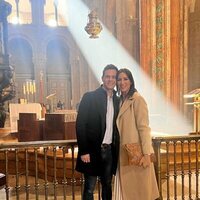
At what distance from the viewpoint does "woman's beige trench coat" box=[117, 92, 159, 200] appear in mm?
3201

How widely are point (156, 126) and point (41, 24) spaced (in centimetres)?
1285

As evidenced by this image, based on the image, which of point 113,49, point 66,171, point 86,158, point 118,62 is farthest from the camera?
point 113,49

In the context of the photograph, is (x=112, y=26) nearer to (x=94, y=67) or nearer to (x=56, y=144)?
(x=94, y=67)

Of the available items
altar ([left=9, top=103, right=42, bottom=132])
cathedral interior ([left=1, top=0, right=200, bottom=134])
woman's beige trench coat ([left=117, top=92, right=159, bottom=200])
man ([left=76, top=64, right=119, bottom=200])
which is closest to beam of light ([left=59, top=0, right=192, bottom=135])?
cathedral interior ([left=1, top=0, right=200, bottom=134])

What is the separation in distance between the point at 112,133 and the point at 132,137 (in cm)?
20

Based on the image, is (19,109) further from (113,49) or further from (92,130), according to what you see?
(113,49)

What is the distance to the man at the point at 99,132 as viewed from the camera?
3137 mm

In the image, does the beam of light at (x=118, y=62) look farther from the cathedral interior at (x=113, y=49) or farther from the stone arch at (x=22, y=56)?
the stone arch at (x=22, y=56)

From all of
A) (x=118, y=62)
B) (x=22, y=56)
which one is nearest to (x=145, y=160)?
(x=118, y=62)

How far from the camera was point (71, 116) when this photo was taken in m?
6.89

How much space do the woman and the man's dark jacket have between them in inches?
3.9

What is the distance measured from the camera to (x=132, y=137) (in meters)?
3.22

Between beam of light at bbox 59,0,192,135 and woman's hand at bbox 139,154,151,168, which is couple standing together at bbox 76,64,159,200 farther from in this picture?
beam of light at bbox 59,0,192,135

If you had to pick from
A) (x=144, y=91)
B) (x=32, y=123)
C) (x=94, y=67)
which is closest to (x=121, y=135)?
(x=32, y=123)
